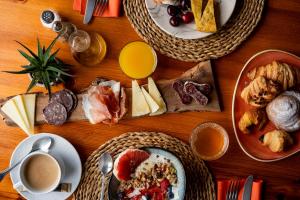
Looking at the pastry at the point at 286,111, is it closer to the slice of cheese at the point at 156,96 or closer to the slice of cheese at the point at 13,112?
the slice of cheese at the point at 156,96

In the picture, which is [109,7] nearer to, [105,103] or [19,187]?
[105,103]

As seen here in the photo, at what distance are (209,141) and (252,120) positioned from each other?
165 mm

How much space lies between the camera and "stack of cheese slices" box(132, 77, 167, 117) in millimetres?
1646

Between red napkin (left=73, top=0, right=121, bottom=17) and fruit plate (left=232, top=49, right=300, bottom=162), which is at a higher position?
red napkin (left=73, top=0, right=121, bottom=17)

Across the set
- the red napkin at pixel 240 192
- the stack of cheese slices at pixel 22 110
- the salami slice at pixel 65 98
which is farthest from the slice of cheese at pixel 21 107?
the red napkin at pixel 240 192

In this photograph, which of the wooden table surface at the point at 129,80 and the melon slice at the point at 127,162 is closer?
the melon slice at the point at 127,162

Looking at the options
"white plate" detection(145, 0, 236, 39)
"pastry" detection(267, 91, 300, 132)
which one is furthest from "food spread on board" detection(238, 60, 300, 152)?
"white plate" detection(145, 0, 236, 39)

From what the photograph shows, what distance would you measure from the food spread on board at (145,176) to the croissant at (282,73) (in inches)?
17.5

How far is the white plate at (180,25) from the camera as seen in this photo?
1.64 metres

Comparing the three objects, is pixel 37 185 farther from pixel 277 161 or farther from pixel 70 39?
pixel 277 161

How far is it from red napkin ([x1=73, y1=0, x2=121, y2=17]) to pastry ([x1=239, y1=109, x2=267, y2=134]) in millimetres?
568

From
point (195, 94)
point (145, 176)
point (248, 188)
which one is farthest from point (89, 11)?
point (248, 188)

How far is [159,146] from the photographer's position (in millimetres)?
1646

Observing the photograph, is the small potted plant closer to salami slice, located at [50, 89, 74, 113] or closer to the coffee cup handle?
salami slice, located at [50, 89, 74, 113]
